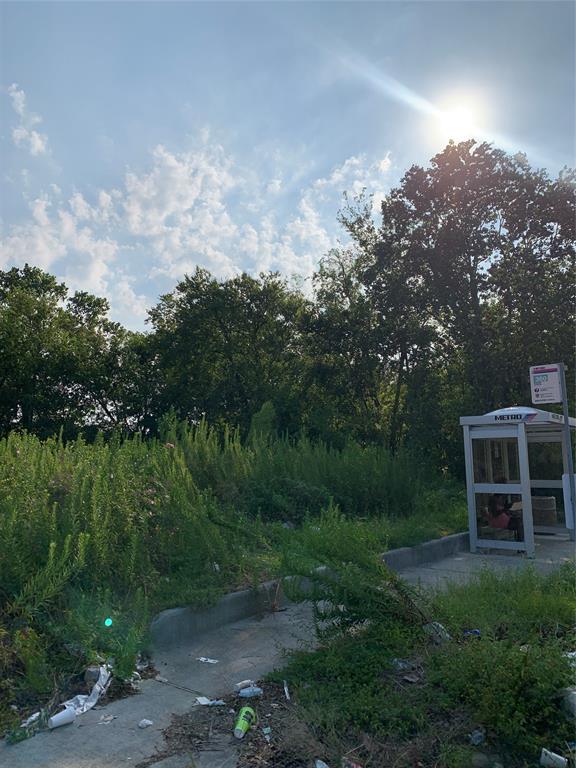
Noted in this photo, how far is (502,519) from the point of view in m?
10.2

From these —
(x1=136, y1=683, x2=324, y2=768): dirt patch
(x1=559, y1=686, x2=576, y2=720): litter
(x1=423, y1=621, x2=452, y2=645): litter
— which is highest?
(x1=423, y1=621, x2=452, y2=645): litter

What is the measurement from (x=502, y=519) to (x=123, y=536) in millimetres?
6373

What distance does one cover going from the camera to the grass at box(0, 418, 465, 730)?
15.3ft

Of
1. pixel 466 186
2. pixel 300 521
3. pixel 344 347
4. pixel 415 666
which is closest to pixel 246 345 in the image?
pixel 344 347

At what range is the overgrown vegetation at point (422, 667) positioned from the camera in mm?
3541

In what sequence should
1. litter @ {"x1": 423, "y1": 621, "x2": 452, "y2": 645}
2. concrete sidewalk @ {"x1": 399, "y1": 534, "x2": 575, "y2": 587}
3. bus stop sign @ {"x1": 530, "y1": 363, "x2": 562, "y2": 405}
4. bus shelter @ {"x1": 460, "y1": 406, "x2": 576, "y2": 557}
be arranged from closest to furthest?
litter @ {"x1": 423, "y1": 621, "x2": 452, "y2": 645}
concrete sidewalk @ {"x1": 399, "y1": 534, "x2": 575, "y2": 587}
bus stop sign @ {"x1": 530, "y1": 363, "x2": 562, "y2": 405}
bus shelter @ {"x1": 460, "y1": 406, "x2": 576, "y2": 557}

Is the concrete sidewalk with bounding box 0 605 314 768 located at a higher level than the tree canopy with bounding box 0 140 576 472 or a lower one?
lower

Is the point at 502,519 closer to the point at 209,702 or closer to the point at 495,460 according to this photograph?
the point at 495,460

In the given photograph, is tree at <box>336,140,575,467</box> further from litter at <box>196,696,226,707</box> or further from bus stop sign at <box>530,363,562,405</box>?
litter at <box>196,696,226,707</box>

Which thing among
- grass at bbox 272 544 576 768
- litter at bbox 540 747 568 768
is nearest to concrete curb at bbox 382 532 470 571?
grass at bbox 272 544 576 768

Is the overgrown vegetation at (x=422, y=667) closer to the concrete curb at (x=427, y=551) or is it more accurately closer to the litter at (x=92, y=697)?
the litter at (x=92, y=697)

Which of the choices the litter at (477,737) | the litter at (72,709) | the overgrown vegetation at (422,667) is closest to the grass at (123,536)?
the litter at (72,709)

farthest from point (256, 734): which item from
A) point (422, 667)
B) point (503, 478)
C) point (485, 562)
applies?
point (503, 478)

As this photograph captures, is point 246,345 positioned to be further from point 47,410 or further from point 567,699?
point 567,699
